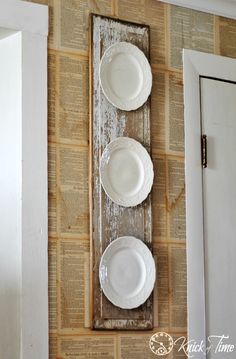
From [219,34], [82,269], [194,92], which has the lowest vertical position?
[82,269]

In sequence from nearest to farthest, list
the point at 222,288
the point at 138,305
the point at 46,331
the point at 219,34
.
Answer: the point at 46,331 < the point at 138,305 < the point at 222,288 < the point at 219,34

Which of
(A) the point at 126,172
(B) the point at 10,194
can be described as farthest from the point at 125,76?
(B) the point at 10,194

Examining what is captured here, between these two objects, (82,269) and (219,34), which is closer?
(82,269)

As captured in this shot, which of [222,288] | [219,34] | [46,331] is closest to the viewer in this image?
[46,331]

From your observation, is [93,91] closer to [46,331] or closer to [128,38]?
[128,38]

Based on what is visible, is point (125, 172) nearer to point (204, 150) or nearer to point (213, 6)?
point (204, 150)

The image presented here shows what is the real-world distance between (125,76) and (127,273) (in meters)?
0.70

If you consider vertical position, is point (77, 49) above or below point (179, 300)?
above

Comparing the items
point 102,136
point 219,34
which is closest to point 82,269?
point 102,136

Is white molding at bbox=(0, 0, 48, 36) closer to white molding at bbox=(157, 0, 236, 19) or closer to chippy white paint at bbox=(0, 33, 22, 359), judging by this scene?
chippy white paint at bbox=(0, 33, 22, 359)

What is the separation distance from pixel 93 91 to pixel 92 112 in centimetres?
7

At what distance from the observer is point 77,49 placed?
2.84m

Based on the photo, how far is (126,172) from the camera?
9.39 feet

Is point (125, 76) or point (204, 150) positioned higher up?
point (125, 76)
